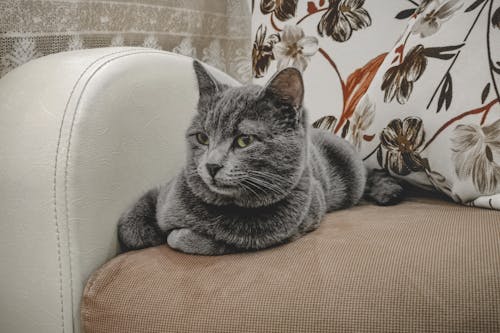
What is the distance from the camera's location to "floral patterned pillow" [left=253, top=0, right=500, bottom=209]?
89cm

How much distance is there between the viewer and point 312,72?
4.09 feet

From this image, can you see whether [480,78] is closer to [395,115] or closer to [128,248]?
[395,115]

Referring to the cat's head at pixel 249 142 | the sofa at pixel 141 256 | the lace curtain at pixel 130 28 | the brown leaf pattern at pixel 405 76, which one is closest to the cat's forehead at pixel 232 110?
the cat's head at pixel 249 142

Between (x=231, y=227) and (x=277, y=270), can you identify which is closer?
(x=277, y=270)

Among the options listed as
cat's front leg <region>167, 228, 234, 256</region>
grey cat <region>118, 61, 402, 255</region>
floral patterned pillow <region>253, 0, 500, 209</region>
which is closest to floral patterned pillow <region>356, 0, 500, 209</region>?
floral patterned pillow <region>253, 0, 500, 209</region>

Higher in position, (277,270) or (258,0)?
(258,0)

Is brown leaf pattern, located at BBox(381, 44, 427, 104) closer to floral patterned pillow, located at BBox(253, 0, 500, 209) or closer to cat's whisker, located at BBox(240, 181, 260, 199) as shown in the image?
floral patterned pillow, located at BBox(253, 0, 500, 209)

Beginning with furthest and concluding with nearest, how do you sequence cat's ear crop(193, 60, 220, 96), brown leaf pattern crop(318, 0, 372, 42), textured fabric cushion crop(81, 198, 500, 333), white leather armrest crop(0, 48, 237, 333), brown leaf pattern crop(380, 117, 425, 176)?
brown leaf pattern crop(318, 0, 372, 42) → brown leaf pattern crop(380, 117, 425, 176) → cat's ear crop(193, 60, 220, 96) → white leather armrest crop(0, 48, 237, 333) → textured fabric cushion crop(81, 198, 500, 333)

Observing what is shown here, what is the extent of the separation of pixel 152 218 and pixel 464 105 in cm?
63

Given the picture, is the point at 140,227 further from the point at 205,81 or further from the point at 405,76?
the point at 405,76

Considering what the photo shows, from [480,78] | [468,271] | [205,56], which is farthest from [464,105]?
[205,56]

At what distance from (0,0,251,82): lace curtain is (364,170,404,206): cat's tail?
2.08 ft

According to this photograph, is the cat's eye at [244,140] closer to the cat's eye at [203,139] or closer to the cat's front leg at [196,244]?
the cat's eye at [203,139]

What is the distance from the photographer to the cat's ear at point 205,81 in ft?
2.71
